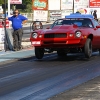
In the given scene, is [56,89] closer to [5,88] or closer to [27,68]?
[5,88]

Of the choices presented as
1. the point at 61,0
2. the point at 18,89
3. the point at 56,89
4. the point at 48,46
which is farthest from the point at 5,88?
the point at 61,0

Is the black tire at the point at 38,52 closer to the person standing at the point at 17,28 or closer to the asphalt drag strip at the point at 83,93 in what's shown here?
the person standing at the point at 17,28

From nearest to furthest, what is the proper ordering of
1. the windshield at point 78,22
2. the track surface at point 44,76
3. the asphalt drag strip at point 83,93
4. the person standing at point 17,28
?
the asphalt drag strip at point 83,93
the track surface at point 44,76
the windshield at point 78,22
the person standing at point 17,28

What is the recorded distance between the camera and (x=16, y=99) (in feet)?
29.1

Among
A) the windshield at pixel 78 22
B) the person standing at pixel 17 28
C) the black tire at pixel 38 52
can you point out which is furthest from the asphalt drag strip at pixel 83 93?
the person standing at pixel 17 28

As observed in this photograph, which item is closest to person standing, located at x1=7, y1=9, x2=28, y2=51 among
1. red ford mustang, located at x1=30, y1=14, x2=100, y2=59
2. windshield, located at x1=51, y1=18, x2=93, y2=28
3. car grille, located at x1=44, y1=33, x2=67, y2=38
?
windshield, located at x1=51, y1=18, x2=93, y2=28

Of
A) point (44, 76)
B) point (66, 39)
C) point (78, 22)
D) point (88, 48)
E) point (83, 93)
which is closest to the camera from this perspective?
point (83, 93)

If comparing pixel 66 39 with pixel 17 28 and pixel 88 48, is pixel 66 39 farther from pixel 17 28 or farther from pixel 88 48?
pixel 17 28

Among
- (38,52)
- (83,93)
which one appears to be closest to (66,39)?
(38,52)

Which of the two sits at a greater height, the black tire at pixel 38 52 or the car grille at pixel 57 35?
the car grille at pixel 57 35

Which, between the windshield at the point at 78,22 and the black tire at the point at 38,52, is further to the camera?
the windshield at the point at 78,22

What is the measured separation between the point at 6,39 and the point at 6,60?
369 centimetres

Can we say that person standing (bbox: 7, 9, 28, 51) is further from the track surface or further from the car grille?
the car grille

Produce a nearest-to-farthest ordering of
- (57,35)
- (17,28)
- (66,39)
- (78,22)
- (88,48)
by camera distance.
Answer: (66,39) < (57,35) < (88,48) < (78,22) < (17,28)
